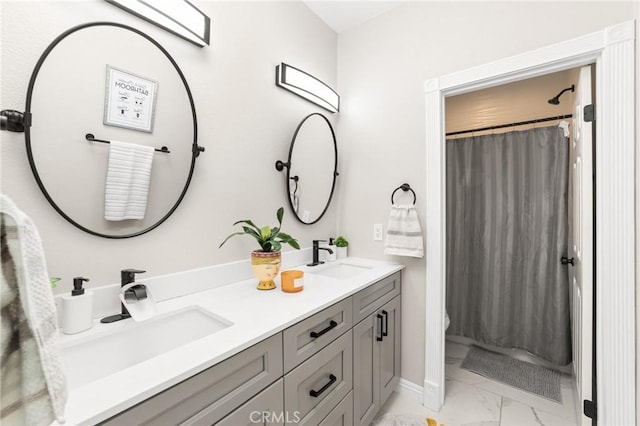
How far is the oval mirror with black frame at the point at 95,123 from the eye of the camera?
2.97 feet

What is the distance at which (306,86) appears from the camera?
186 cm

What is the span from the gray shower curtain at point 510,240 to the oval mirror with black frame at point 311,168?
1292 millimetres

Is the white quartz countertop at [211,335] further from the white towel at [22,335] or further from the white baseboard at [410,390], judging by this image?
the white baseboard at [410,390]

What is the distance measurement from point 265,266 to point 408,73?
62.5 inches

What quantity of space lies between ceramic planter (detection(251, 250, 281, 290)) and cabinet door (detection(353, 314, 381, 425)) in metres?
0.49

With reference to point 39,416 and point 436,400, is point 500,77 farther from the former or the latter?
point 39,416

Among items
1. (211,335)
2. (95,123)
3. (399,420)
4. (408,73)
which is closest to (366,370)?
(399,420)

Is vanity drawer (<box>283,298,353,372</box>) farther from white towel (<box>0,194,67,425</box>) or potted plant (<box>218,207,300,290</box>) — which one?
white towel (<box>0,194,67,425</box>)

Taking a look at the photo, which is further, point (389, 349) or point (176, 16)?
point (389, 349)

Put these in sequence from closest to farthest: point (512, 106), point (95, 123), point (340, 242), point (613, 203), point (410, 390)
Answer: point (95, 123)
point (613, 203)
point (410, 390)
point (340, 242)
point (512, 106)

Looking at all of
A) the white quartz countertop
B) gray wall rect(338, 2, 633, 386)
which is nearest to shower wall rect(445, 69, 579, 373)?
gray wall rect(338, 2, 633, 386)

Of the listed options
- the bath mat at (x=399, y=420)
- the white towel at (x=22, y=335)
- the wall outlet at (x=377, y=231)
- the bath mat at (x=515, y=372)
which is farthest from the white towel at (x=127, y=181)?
the bath mat at (x=515, y=372)

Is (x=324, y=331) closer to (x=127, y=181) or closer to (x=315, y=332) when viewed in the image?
(x=315, y=332)

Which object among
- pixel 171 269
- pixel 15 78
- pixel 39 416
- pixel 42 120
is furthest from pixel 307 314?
→ pixel 15 78
